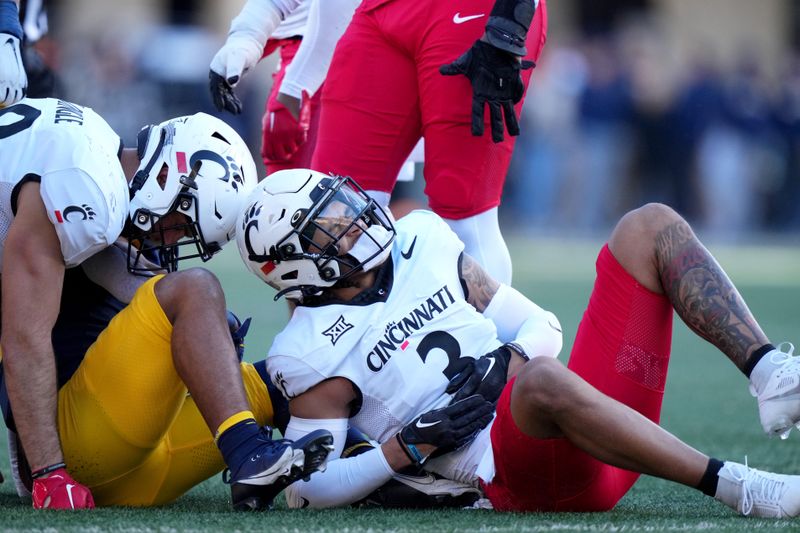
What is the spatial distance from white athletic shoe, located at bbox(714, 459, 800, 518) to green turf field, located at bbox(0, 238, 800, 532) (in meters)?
0.04

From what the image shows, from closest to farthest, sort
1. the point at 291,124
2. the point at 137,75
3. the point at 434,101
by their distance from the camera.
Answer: the point at 434,101 → the point at 291,124 → the point at 137,75

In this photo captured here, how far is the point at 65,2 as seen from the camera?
1864 cm

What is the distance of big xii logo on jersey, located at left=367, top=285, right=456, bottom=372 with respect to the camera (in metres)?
3.42

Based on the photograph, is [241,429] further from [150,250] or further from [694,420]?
[694,420]

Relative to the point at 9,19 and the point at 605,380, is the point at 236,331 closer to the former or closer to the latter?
the point at 605,380

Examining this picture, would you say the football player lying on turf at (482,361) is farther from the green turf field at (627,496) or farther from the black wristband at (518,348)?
the green turf field at (627,496)

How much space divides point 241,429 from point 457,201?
4.40 ft

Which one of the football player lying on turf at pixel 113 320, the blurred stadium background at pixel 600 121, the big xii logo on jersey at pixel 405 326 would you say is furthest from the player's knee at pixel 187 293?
the blurred stadium background at pixel 600 121

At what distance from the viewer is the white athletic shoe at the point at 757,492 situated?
10.2 ft

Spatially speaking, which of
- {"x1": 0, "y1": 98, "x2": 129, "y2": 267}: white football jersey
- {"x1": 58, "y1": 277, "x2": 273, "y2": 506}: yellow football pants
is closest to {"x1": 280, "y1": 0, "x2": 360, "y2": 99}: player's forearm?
{"x1": 0, "y1": 98, "x2": 129, "y2": 267}: white football jersey

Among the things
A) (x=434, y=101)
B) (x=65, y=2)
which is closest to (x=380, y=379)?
(x=434, y=101)

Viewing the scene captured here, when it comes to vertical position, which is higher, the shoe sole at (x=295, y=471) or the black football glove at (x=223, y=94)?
the black football glove at (x=223, y=94)

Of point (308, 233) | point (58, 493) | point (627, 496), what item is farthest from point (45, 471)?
point (627, 496)

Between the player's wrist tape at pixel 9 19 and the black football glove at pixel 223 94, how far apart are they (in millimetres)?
719
